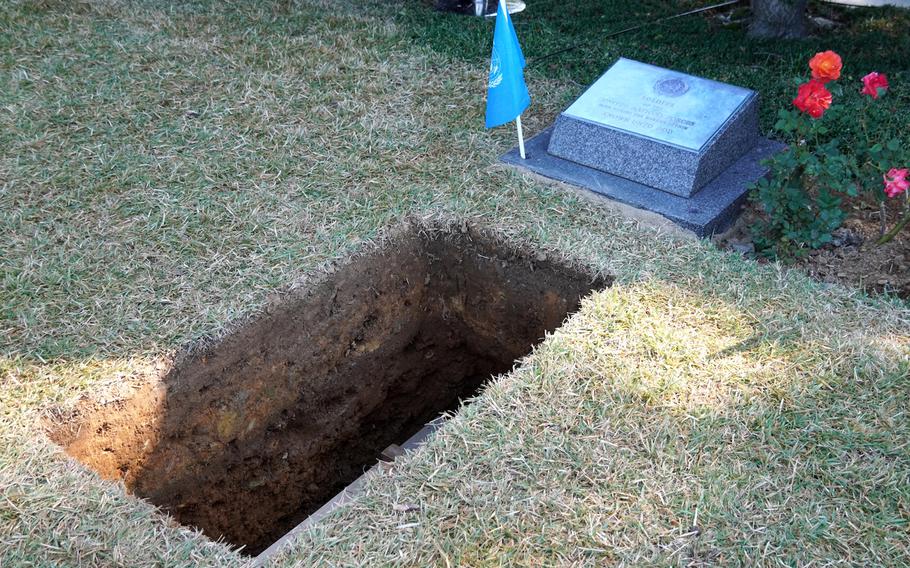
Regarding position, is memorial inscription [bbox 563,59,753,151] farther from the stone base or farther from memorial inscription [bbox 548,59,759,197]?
the stone base

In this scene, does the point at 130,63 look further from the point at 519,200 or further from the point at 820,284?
the point at 820,284

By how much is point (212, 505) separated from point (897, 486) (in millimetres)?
2224

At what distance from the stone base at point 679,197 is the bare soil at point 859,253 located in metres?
0.10

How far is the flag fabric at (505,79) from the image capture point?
347cm

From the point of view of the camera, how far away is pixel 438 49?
488cm

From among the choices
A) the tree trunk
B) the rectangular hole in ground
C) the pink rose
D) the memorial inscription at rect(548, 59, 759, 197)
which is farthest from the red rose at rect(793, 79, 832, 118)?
the tree trunk

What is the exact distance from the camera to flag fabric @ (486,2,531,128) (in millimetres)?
3475

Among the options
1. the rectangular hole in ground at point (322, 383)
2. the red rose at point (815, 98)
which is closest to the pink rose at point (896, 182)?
the red rose at point (815, 98)

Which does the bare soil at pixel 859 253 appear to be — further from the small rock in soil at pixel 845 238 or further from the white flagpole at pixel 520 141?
the white flagpole at pixel 520 141

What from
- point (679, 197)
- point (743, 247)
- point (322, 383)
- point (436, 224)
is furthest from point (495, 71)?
point (322, 383)

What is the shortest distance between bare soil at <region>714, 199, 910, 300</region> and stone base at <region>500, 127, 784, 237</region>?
0.32 feet

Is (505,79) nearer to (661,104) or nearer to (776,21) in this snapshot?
(661,104)

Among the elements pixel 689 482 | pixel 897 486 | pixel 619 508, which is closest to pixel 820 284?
pixel 897 486

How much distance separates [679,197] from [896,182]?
831 mm
